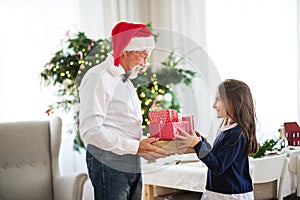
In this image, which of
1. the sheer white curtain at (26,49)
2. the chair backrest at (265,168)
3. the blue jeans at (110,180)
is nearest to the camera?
the blue jeans at (110,180)

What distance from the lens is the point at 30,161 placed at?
2988 millimetres

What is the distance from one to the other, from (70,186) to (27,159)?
39cm

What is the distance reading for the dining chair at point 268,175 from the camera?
8.57ft

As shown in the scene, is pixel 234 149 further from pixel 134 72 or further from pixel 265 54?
pixel 265 54

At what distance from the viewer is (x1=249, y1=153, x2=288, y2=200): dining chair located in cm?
261

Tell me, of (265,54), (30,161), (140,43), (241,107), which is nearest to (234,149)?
(241,107)

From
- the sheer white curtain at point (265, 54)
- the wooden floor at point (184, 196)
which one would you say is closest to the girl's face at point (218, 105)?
the wooden floor at point (184, 196)

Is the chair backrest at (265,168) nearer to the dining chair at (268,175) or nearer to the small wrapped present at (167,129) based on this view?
the dining chair at (268,175)

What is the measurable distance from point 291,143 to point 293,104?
1.31ft

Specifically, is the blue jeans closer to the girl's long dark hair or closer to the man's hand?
the man's hand

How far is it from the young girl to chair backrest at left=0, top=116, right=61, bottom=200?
124 cm

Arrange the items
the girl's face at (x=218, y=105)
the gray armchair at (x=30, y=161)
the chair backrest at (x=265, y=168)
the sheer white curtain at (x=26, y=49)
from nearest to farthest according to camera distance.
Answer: the girl's face at (x=218, y=105), the chair backrest at (x=265, y=168), the gray armchair at (x=30, y=161), the sheer white curtain at (x=26, y=49)

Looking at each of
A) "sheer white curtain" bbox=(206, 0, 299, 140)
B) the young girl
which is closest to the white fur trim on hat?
the young girl

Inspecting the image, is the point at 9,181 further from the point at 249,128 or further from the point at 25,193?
the point at 249,128
